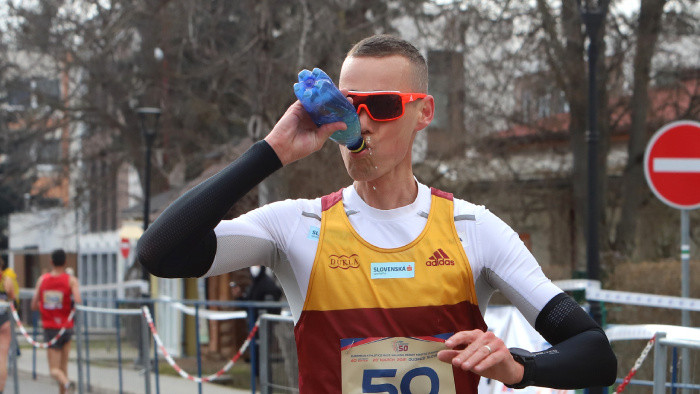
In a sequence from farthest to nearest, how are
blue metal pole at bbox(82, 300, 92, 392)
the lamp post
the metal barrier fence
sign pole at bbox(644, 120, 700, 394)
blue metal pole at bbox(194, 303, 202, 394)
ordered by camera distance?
1. blue metal pole at bbox(82, 300, 92, 392)
2. blue metal pole at bbox(194, 303, 202, 394)
3. the lamp post
4. sign pole at bbox(644, 120, 700, 394)
5. the metal barrier fence

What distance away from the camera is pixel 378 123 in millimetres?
2879

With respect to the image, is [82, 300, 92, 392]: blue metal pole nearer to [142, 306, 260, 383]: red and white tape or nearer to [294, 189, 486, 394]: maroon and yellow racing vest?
[142, 306, 260, 383]: red and white tape

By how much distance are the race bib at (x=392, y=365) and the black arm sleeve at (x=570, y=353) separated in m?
0.29

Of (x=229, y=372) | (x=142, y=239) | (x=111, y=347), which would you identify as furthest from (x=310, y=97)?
(x=111, y=347)

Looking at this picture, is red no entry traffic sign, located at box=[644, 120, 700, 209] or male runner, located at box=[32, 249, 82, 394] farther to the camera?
male runner, located at box=[32, 249, 82, 394]

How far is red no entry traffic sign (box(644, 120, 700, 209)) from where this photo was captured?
28.6 ft

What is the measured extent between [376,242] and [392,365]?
1.09 ft

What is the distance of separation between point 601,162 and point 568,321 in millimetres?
15460

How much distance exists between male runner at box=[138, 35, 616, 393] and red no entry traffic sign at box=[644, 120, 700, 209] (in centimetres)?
615

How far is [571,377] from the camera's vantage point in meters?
2.60

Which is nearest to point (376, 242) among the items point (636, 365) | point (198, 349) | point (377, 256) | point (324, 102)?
point (377, 256)

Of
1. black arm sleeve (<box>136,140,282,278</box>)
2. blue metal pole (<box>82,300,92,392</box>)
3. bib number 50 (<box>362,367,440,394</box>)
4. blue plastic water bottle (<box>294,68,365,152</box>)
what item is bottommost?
blue metal pole (<box>82,300,92,392</box>)

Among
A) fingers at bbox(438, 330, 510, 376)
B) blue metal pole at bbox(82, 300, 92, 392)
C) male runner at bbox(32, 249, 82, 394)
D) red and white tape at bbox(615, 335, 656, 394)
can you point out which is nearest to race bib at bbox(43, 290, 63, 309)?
male runner at bbox(32, 249, 82, 394)

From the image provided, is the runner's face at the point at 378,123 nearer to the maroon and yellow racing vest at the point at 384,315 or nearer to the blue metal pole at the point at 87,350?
the maroon and yellow racing vest at the point at 384,315
